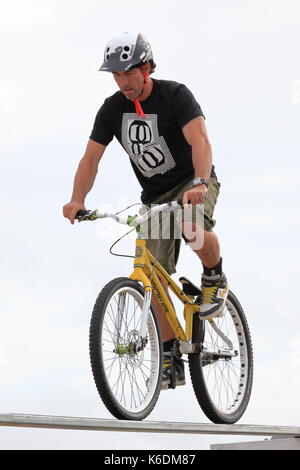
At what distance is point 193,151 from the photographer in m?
8.10

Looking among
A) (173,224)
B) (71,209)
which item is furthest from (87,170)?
(173,224)

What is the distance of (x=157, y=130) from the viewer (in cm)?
822

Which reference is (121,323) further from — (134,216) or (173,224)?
(173,224)

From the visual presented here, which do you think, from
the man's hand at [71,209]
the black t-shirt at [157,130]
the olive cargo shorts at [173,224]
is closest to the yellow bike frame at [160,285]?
the olive cargo shorts at [173,224]

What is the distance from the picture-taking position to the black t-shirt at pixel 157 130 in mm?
8203

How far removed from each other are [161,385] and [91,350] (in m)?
1.18

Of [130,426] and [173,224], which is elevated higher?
[173,224]

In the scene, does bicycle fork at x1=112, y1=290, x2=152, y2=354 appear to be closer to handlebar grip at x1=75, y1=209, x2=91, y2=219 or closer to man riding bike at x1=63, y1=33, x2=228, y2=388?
man riding bike at x1=63, y1=33, x2=228, y2=388

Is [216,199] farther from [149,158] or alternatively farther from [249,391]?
[249,391]

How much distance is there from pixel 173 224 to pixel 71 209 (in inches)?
38.7

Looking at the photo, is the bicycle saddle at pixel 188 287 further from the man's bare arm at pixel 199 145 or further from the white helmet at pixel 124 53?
the white helmet at pixel 124 53

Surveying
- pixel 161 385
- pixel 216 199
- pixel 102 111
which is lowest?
pixel 161 385
